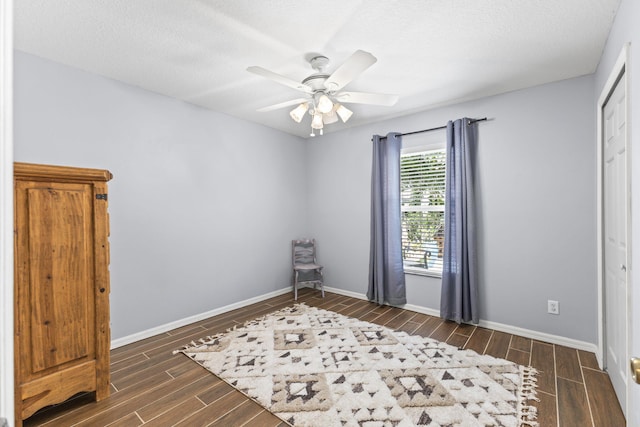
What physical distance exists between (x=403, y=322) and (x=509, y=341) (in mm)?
1029

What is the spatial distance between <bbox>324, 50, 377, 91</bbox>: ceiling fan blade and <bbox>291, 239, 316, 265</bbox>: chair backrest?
287 centimetres

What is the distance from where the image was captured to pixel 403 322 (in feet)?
11.4

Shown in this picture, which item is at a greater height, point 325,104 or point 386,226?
point 325,104

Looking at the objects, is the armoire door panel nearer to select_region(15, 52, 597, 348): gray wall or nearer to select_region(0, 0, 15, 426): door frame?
select_region(15, 52, 597, 348): gray wall

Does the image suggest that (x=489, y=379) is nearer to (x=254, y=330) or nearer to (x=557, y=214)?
(x=557, y=214)

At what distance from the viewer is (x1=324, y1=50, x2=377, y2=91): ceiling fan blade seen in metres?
1.87

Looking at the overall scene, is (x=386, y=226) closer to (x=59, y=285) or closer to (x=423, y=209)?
(x=423, y=209)

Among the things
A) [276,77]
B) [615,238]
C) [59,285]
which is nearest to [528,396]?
[615,238]

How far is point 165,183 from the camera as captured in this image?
3275mm

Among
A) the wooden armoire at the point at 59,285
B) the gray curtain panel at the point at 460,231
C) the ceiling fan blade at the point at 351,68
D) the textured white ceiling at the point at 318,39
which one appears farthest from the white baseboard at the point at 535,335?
the wooden armoire at the point at 59,285

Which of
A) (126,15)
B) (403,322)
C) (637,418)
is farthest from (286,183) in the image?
(637,418)

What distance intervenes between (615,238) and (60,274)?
371cm

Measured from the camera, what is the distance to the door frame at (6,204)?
19.6 inches

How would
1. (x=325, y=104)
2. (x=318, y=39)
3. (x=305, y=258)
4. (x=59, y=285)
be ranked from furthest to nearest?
(x=305, y=258) → (x=325, y=104) → (x=318, y=39) → (x=59, y=285)
